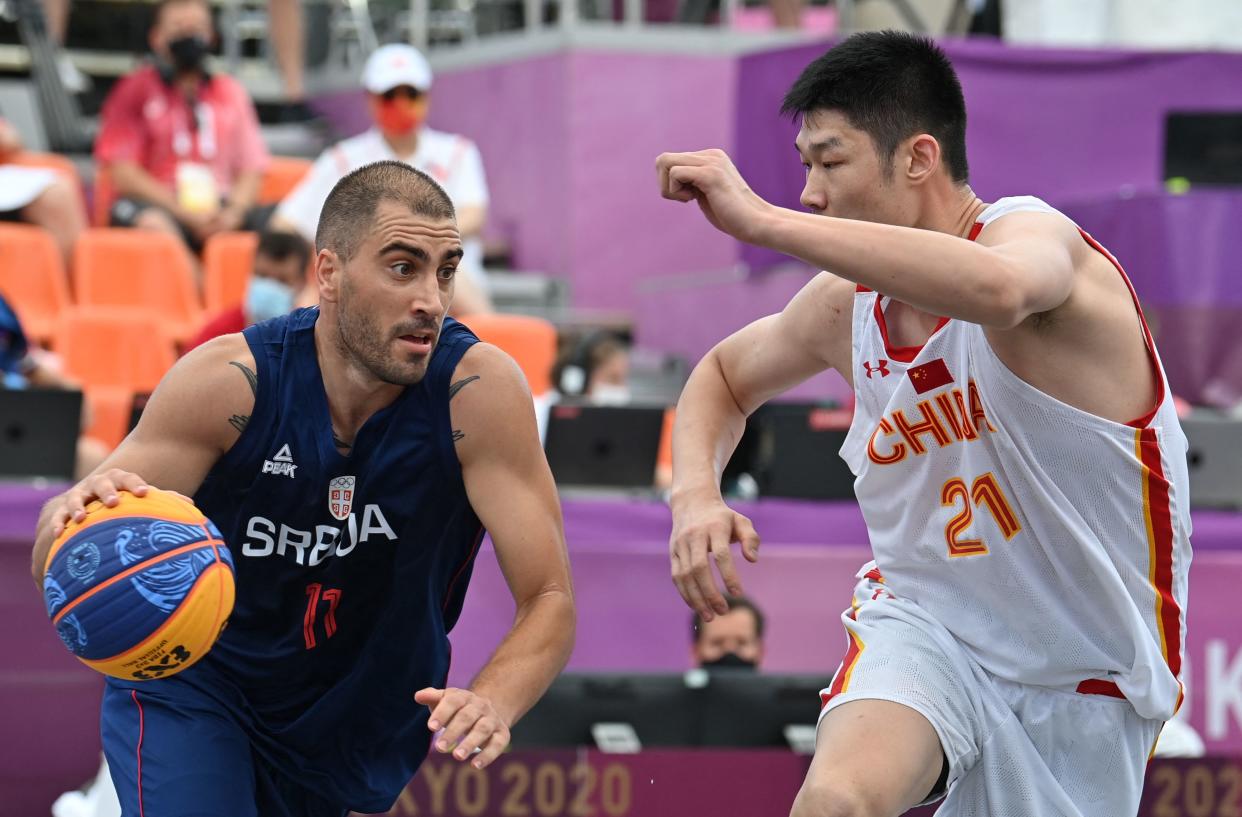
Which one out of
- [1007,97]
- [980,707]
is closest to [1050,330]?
[980,707]

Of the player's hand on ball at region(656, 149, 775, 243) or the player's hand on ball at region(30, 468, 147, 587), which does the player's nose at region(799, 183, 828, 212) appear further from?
the player's hand on ball at region(30, 468, 147, 587)

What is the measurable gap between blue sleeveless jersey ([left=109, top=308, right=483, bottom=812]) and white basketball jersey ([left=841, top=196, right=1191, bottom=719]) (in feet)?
3.44

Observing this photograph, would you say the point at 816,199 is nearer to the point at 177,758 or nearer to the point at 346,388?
the point at 346,388

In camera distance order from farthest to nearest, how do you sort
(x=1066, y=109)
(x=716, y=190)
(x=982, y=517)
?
1. (x=1066, y=109)
2. (x=982, y=517)
3. (x=716, y=190)

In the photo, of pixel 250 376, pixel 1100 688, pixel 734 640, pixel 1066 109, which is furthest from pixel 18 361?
pixel 1066 109

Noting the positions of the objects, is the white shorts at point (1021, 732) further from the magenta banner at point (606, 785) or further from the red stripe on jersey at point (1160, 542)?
the magenta banner at point (606, 785)

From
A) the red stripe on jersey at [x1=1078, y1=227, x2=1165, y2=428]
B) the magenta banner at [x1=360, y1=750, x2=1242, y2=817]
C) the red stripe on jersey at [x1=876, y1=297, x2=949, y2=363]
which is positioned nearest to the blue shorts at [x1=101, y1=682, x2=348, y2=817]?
the magenta banner at [x1=360, y1=750, x2=1242, y2=817]

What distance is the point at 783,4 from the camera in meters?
13.5

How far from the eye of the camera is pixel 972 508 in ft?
12.7

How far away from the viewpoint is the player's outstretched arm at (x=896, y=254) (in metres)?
3.19

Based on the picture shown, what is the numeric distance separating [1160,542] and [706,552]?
967mm

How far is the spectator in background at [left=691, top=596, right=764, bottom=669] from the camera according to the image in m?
7.09

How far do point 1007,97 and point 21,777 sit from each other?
7.17 m

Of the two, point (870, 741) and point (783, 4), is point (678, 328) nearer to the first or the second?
point (783, 4)
